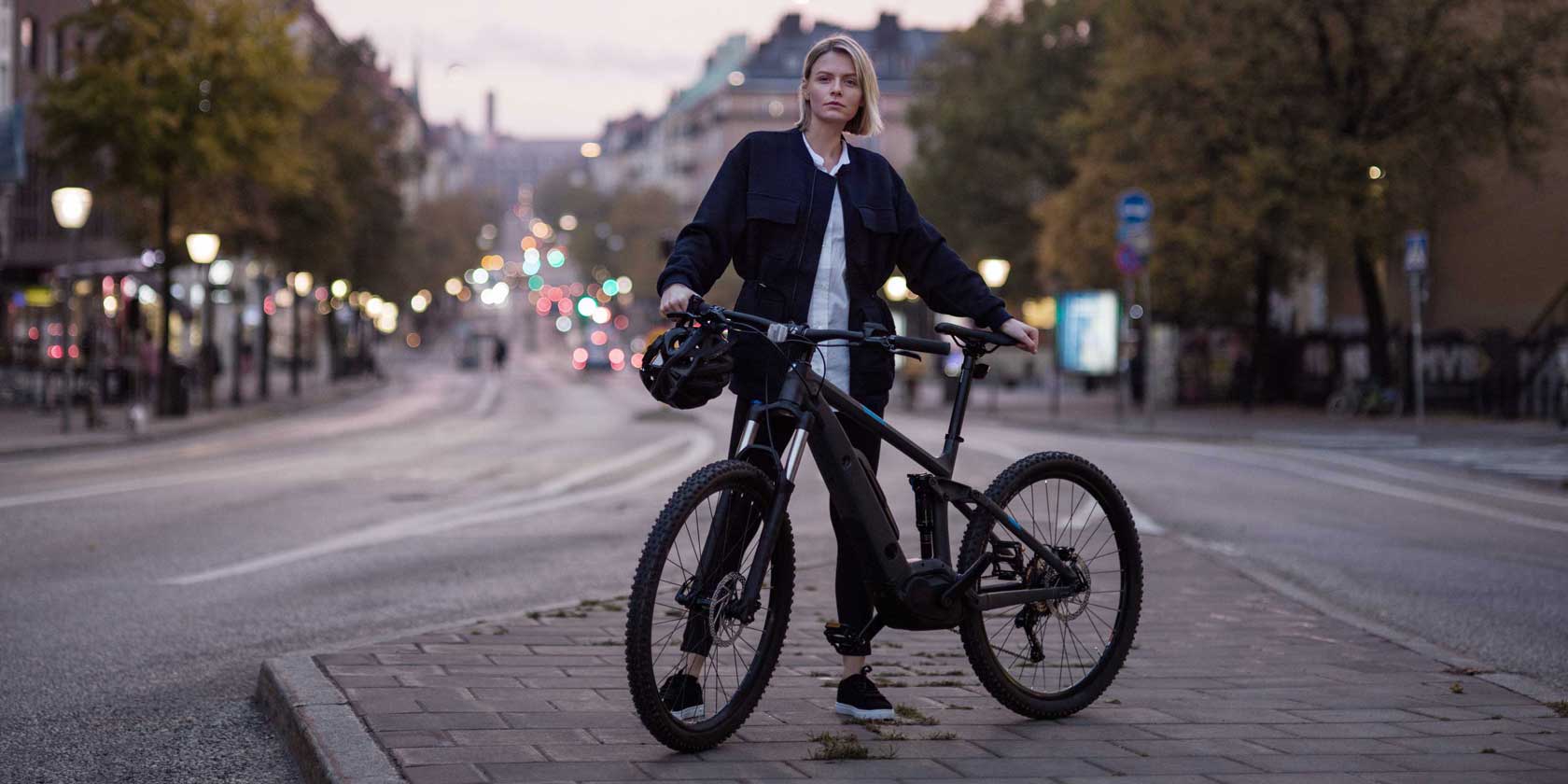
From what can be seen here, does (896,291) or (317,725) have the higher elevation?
(896,291)

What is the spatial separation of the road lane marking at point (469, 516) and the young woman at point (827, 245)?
182 inches

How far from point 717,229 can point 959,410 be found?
813 millimetres

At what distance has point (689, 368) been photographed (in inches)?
181

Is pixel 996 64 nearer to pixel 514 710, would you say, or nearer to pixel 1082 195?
pixel 1082 195

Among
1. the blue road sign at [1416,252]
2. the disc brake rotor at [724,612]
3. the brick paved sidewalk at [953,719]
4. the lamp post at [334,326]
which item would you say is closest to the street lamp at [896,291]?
the lamp post at [334,326]

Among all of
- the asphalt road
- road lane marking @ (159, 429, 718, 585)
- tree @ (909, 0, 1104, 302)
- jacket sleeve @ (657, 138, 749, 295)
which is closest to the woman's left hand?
jacket sleeve @ (657, 138, 749, 295)

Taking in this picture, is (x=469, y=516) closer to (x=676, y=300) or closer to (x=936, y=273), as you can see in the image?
(x=936, y=273)

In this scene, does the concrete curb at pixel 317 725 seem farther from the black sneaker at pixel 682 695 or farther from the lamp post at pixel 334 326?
the lamp post at pixel 334 326

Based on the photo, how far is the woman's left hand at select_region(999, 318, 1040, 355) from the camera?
5.12 metres

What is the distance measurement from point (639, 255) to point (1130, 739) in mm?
120056

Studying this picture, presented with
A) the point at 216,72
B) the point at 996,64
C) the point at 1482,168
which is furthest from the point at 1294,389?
the point at 216,72

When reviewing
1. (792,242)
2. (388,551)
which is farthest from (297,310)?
(792,242)

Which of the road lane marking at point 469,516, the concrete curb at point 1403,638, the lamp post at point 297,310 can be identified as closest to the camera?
the concrete curb at point 1403,638

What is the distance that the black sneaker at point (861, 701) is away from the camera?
5082 millimetres
